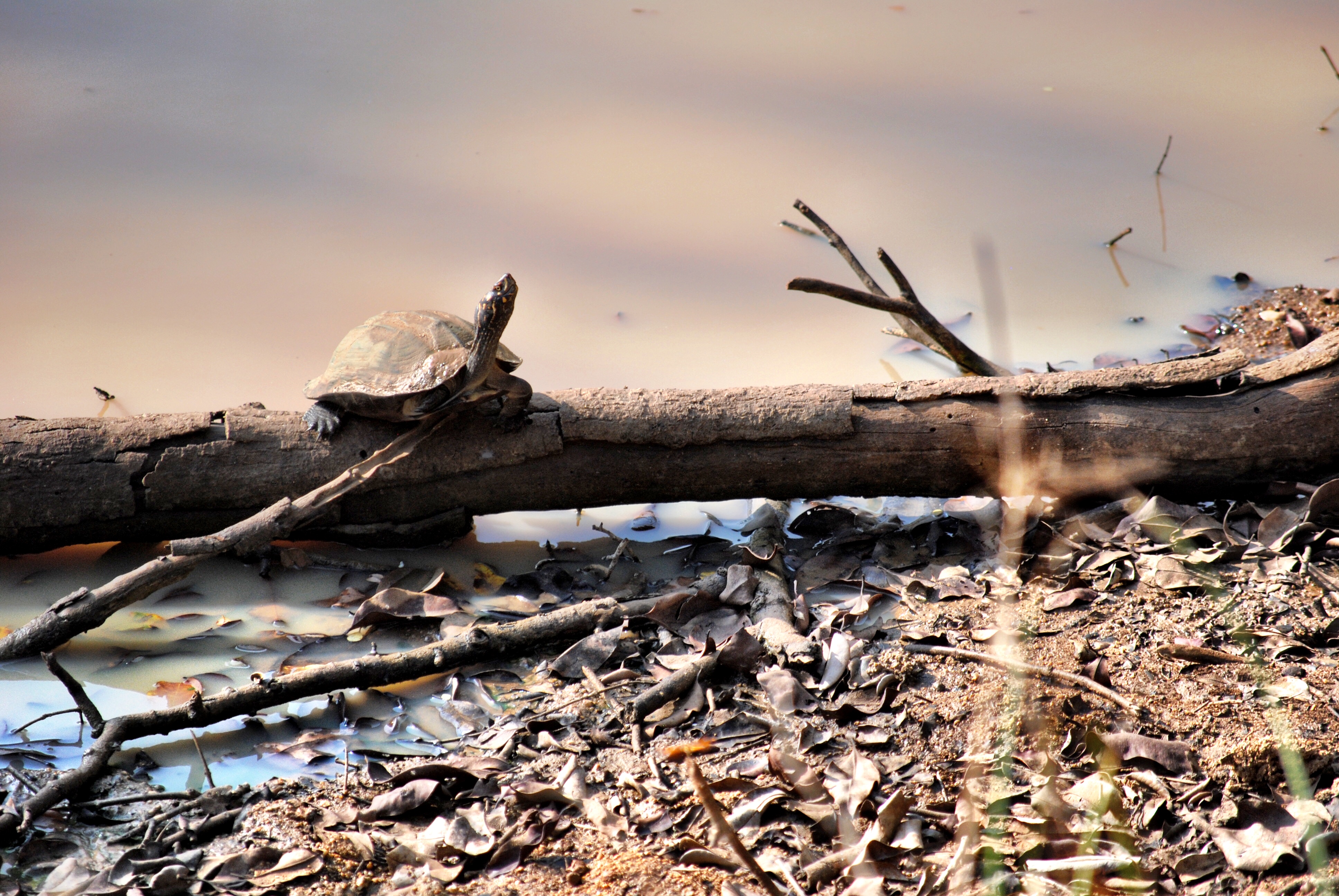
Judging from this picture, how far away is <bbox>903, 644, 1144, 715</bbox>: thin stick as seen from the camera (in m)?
2.18

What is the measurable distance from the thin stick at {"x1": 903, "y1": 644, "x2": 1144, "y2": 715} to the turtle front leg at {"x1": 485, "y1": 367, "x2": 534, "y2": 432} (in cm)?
145

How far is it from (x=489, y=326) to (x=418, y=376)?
28 cm

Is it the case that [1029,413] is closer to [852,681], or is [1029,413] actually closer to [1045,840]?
[852,681]

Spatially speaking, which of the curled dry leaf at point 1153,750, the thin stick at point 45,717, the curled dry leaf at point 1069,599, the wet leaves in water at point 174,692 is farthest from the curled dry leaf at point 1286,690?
the thin stick at point 45,717

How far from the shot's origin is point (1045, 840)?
184 cm

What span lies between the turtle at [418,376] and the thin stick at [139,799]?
1266 mm

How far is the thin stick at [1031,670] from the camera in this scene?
2184 mm

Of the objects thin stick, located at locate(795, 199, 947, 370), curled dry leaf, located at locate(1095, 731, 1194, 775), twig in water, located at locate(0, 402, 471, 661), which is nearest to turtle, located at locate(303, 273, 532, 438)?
twig in water, located at locate(0, 402, 471, 661)

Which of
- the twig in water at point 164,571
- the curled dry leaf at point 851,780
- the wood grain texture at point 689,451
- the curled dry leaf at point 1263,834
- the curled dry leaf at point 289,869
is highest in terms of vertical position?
the wood grain texture at point 689,451

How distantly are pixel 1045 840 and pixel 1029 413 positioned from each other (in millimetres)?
1654

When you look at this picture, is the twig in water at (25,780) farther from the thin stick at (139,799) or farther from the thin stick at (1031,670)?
the thin stick at (1031,670)

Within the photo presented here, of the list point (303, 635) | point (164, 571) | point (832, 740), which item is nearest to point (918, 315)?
point (832, 740)

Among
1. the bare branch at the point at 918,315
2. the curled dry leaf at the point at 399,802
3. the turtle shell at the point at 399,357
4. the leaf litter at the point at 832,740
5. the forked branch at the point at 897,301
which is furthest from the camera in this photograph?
the forked branch at the point at 897,301

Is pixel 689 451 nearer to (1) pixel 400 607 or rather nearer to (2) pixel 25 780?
(1) pixel 400 607
